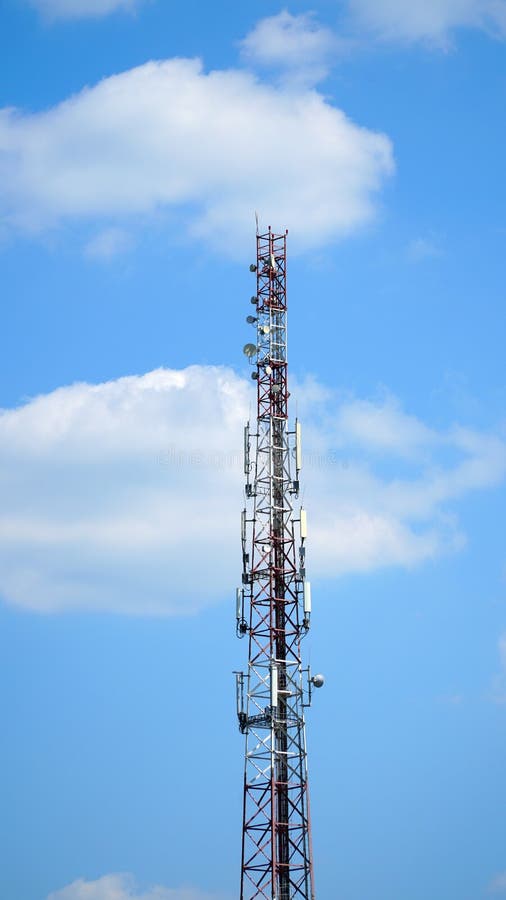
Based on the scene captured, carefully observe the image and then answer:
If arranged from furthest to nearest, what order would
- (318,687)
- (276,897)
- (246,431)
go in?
(246,431) < (318,687) < (276,897)

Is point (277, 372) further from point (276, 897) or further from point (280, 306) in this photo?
point (276, 897)

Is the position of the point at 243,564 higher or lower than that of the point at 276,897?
higher

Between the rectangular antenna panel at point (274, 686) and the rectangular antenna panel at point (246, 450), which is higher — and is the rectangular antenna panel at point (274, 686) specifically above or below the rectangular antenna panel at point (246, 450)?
below

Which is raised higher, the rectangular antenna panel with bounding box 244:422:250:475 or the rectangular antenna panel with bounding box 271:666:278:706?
the rectangular antenna panel with bounding box 244:422:250:475

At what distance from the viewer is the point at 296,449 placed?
265 ft

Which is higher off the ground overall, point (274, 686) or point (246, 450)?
point (246, 450)

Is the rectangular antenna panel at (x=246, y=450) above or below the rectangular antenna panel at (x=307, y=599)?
above

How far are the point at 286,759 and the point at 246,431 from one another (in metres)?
20.3

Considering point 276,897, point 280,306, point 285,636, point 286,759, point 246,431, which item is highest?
point 280,306

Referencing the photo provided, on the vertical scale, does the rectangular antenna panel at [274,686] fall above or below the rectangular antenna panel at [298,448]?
below

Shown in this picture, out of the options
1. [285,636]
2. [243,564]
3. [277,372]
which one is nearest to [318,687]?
[285,636]

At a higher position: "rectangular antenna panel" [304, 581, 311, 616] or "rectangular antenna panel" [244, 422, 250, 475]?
"rectangular antenna panel" [244, 422, 250, 475]

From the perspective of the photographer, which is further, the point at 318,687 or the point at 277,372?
the point at 277,372

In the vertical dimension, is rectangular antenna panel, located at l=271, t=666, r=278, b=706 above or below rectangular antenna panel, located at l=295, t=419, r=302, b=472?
below
